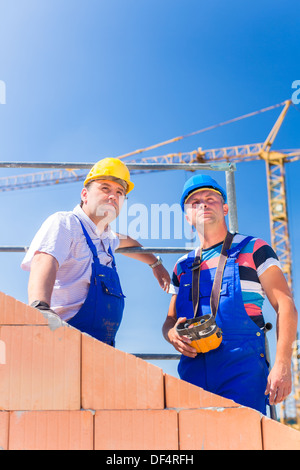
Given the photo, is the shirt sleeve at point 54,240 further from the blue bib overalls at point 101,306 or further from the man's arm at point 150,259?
the man's arm at point 150,259

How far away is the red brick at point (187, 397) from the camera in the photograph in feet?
5.19

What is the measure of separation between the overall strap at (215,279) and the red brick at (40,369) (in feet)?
3.40

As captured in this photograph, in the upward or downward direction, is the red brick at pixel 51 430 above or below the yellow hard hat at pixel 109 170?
below

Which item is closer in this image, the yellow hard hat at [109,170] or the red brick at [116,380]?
the red brick at [116,380]

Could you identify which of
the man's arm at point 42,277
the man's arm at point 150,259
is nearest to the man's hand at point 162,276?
the man's arm at point 150,259

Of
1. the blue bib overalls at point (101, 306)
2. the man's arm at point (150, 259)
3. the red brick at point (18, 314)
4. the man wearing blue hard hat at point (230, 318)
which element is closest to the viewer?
the red brick at point (18, 314)

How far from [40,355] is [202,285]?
1.18 meters

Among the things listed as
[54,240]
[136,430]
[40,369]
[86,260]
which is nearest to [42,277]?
[54,240]

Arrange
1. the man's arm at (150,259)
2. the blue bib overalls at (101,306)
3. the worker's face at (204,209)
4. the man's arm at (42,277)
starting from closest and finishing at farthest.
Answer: the man's arm at (42,277)
the blue bib overalls at (101,306)
the worker's face at (204,209)
the man's arm at (150,259)

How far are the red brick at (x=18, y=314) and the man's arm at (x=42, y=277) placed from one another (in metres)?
0.38

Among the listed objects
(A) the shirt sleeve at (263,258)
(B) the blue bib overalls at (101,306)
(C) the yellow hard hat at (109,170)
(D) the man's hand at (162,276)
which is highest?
(C) the yellow hard hat at (109,170)

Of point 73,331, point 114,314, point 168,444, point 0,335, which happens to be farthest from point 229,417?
point 114,314

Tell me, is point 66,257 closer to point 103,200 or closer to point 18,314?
point 103,200

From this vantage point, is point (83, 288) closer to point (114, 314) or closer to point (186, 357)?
point (114, 314)
